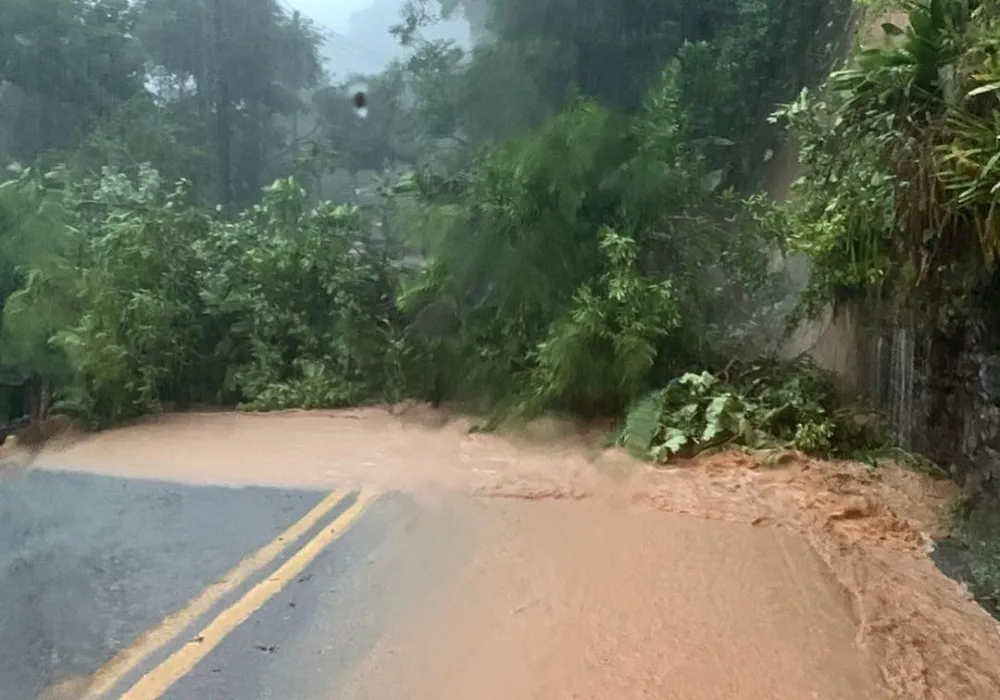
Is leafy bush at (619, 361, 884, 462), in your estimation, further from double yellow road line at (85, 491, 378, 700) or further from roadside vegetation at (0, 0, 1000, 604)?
double yellow road line at (85, 491, 378, 700)

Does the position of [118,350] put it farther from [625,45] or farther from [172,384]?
[625,45]

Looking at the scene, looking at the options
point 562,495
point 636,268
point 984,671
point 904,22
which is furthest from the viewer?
point 636,268

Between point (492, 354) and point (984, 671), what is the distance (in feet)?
14.9

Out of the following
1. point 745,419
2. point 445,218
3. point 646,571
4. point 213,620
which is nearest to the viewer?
point 213,620

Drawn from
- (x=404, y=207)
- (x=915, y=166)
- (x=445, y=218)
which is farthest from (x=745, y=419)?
(x=404, y=207)

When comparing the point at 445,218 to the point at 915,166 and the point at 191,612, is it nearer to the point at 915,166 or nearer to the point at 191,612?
the point at 915,166

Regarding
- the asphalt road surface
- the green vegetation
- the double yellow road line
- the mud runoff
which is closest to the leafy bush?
the green vegetation

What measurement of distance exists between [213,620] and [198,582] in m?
0.37

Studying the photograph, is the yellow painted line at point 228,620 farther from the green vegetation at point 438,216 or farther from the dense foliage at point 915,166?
the dense foliage at point 915,166

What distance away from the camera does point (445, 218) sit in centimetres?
779

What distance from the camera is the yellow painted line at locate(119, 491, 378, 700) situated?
9.82ft

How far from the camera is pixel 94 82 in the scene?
27.8 feet

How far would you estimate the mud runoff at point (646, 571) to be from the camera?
11.1 feet

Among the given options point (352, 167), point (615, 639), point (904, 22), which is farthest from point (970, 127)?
point (352, 167)
